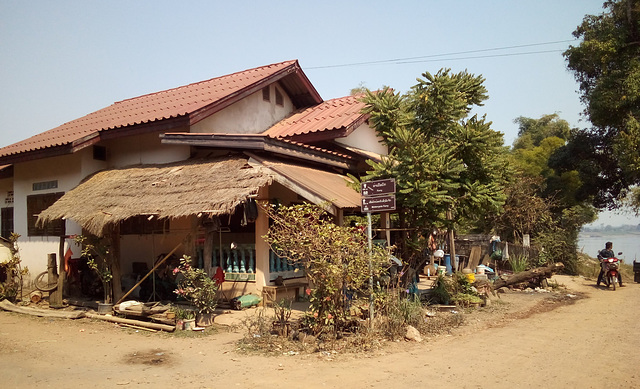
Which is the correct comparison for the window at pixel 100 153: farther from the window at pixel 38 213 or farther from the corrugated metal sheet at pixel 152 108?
the window at pixel 38 213

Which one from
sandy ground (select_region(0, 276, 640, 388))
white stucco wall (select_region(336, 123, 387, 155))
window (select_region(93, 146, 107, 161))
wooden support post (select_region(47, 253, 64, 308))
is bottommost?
sandy ground (select_region(0, 276, 640, 388))

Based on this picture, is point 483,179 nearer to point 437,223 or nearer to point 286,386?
point 437,223

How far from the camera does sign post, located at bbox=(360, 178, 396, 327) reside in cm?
755

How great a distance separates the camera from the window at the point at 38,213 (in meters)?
13.3

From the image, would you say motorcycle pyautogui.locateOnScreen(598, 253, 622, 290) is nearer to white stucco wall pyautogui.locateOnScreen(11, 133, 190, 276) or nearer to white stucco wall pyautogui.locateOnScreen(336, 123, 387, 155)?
white stucco wall pyautogui.locateOnScreen(336, 123, 387, 155)

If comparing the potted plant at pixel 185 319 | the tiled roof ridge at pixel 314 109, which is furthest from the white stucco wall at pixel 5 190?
the potted plant at pixel 185 319

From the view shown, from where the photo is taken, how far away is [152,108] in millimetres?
13867

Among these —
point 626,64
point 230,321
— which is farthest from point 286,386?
point 626,64

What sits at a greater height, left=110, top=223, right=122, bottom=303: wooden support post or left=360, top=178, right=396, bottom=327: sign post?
left=360, top=178, right=396, bottom=327: sign post

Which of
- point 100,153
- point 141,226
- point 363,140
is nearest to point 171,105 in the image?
point 100,153

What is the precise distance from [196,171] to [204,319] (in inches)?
119

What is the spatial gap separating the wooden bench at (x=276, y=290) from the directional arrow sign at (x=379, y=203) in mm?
2842

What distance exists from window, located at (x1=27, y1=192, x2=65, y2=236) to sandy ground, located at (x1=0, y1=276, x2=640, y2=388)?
4601mm

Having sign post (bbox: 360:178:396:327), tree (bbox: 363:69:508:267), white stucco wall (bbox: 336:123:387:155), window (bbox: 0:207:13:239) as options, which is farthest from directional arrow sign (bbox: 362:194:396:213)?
window (bbox: 0:207:13:239)
